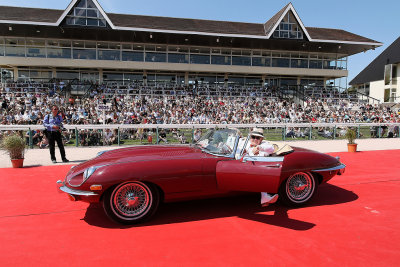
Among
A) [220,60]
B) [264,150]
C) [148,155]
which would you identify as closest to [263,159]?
[264,150]

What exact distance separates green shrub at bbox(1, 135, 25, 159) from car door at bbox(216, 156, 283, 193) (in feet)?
21.4

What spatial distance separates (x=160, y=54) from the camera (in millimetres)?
28234

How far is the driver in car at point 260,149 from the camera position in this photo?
391cm

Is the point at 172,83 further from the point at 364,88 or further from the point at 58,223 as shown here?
the point at 364,88

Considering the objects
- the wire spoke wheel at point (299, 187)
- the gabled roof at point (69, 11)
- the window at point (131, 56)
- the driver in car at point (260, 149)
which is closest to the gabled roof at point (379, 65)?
the window at point (131, 56)

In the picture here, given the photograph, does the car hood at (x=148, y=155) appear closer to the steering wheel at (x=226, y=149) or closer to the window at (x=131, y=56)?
the steering wheel at (x=226, y=149)

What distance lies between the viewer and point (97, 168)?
3.68 m

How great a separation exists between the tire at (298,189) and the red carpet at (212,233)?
0.15 meters

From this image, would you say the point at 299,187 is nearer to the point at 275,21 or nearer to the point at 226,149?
the point at 226,149

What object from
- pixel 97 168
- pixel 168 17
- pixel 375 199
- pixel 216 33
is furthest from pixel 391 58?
pixel 97 168

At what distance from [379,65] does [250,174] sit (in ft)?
172

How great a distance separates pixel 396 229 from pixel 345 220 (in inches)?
23.7

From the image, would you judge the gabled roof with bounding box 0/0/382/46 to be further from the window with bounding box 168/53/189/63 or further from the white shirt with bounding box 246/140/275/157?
the white shirt with bounding box 246/140/275/157

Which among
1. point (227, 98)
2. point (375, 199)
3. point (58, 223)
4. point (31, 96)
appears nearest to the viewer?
point (58, 223)
